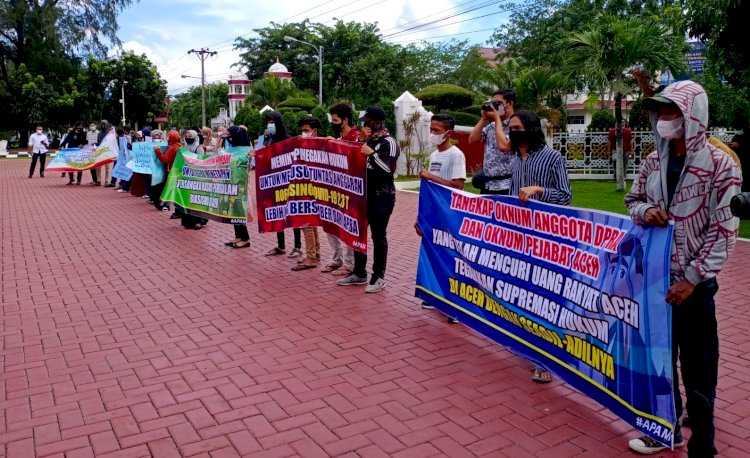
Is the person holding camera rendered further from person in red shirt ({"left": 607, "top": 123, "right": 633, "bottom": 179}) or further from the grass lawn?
person in red shirt ({"left": 607, "top": 123, "right": 633, "bottom": 179})

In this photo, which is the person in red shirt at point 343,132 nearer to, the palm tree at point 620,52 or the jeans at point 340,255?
the jeans at point 340,255

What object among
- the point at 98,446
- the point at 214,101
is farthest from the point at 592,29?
the point at 214,101

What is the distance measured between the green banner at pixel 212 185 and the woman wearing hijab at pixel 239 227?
0.22 m

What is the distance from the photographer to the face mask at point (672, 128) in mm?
3090

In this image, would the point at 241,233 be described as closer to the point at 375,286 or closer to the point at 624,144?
the point at 375,286

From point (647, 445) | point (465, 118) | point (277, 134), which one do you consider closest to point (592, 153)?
point (465, 118)

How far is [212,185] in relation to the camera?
9.68 metres

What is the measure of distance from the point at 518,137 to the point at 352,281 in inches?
122

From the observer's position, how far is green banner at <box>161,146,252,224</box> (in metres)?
9.09

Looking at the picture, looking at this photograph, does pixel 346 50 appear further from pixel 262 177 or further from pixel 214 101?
pixel 262 177

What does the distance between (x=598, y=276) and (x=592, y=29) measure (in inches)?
588

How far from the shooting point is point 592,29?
16828mm

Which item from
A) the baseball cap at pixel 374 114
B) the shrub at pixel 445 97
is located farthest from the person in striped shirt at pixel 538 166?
the shrub at pixel 445 97

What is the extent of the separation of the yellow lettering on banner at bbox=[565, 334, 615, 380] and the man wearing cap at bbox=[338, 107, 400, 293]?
9.84ft
